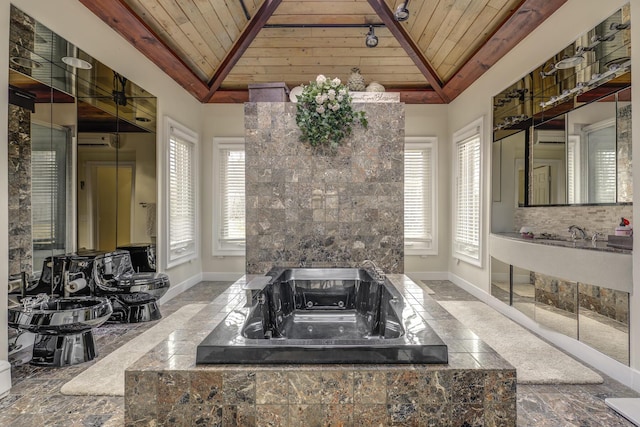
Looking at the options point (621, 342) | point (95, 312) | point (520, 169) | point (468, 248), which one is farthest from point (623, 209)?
point (95, 312)

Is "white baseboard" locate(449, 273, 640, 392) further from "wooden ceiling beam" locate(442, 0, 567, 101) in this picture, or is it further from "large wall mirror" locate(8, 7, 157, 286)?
"large wall mirror" locate(8, 7, 157, 286)

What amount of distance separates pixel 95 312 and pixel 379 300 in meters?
2.04

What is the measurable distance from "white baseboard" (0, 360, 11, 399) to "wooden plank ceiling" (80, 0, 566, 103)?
8.89 feet

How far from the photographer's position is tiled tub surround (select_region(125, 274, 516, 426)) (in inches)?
62.4

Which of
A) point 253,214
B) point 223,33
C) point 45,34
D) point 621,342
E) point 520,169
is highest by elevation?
point 223,33

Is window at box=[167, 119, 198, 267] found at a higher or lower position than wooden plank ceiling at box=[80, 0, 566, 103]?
lower

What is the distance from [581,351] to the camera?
9.21ft

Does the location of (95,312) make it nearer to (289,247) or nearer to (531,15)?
(289,247)

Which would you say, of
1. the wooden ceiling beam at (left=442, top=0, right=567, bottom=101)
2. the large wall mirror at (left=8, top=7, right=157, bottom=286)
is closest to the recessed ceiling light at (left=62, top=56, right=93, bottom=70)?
the large wall mirror at (left=8, top=7, right=157, bottom=286)

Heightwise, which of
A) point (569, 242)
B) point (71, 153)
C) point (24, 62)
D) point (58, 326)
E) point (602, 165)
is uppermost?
point (24, 62)

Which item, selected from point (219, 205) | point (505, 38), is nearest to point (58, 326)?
point (219, 205)

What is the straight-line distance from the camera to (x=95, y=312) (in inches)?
106

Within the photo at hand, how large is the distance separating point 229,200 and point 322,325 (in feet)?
10.8

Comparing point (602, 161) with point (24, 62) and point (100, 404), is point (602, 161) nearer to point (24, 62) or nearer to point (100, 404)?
point (100, 404)
